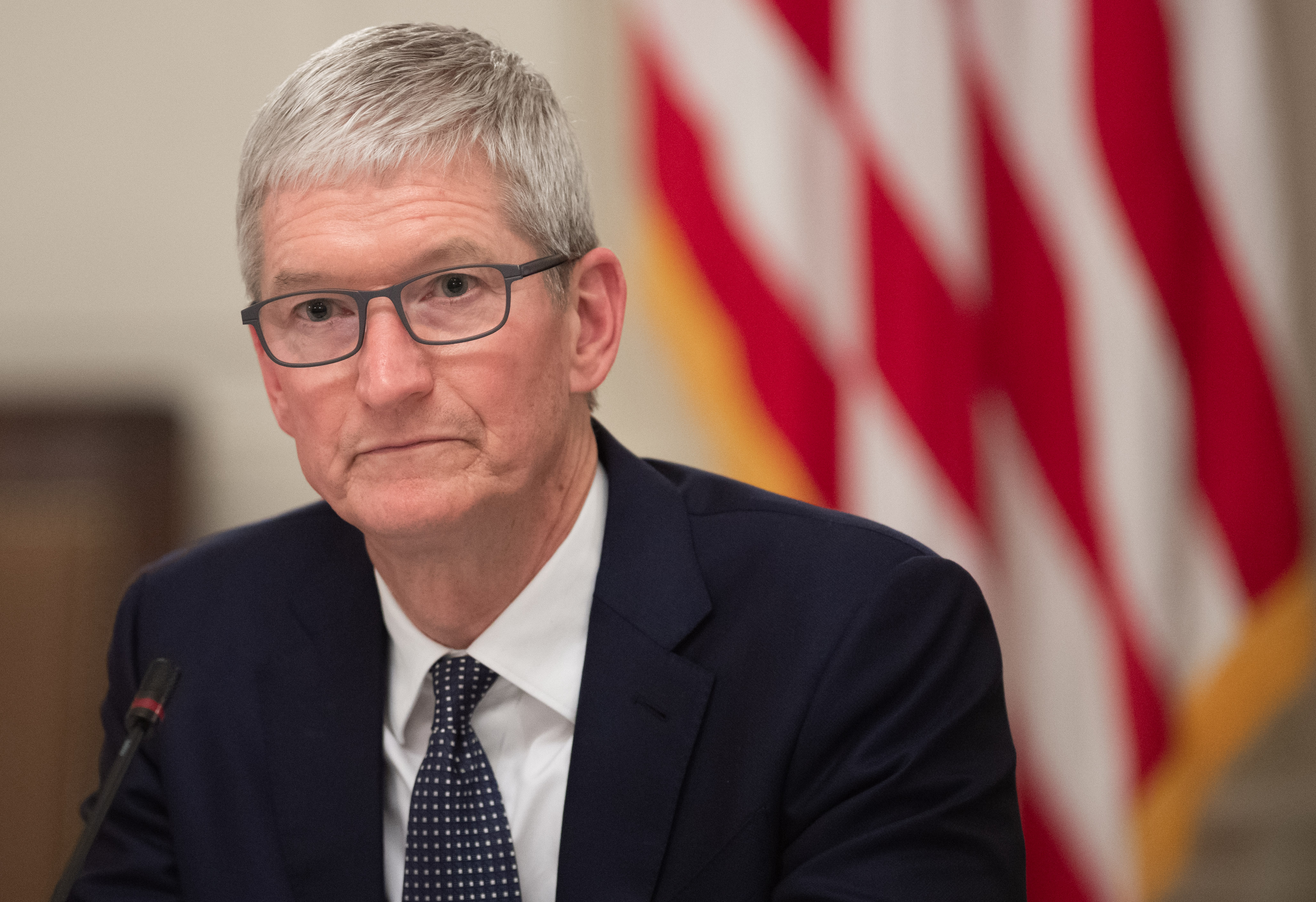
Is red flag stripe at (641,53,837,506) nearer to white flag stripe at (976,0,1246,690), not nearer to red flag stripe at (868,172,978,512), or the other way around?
red flag stripe at (868,172,978,512)

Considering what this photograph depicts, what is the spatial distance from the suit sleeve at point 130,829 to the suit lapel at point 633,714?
554 millimetres

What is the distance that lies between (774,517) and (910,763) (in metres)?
0.38

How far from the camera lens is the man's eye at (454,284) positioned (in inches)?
50.9

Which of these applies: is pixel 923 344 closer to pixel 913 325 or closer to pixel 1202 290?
pixel 913 325

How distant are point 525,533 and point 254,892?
527mm

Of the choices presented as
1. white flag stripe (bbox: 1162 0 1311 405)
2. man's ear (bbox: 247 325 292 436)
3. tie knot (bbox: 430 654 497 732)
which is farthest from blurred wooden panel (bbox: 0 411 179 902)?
white flag stripe (bbox: 1162 0 1311 405)

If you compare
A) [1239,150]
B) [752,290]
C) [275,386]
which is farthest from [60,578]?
[1239,150]

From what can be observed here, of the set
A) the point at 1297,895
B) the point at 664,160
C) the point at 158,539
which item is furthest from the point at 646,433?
the point at 1297,895

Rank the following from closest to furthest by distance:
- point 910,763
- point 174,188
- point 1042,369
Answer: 1. point 910,763
2. point 1042,369
3. point 174,188

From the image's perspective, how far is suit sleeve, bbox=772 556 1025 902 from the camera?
1.21 meters

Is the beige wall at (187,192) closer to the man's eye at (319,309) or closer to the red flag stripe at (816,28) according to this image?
the red flag stripe at (816,28)

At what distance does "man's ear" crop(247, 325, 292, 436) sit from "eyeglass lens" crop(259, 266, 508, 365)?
0.06 metres

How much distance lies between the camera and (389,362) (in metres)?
1.26

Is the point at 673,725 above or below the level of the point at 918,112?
below
